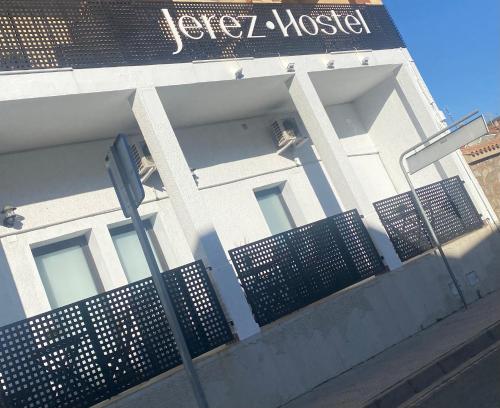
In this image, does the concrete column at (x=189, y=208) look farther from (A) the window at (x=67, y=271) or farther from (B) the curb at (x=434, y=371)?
(B) the curb at (x=434, y=371)

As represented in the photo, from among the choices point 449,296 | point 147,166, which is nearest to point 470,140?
point 449,296

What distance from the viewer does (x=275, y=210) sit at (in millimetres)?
11828

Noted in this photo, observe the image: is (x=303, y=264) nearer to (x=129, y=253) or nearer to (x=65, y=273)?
(x=129, y=253)

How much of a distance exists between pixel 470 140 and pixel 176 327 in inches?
256

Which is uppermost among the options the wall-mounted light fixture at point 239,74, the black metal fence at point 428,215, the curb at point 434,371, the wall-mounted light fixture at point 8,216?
the wall-mounted light fixture at point 239,74

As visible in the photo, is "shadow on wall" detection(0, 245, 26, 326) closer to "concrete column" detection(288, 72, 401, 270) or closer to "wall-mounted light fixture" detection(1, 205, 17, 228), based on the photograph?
"wall-mounted light fixture" detection(1, 205, 17, 228)

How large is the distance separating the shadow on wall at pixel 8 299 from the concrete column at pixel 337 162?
579cm

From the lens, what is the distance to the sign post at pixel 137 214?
14.4ft

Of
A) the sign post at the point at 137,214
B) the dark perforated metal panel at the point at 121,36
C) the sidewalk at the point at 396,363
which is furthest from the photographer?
the dark perforated metal panel at the point at 121,36

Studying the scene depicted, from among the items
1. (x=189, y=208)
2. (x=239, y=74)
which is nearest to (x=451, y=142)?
(x=239, y=74)

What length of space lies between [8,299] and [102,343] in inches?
94.5

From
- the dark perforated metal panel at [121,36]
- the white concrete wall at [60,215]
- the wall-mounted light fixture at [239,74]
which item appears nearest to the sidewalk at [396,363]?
the white concrete wall at [60,215]

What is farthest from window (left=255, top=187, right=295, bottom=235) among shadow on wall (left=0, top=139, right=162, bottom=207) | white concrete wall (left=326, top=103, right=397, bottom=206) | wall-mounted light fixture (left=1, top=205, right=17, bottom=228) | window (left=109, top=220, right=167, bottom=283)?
wall-mounted light fixture (left=1, top=205, right=17, bottom=228)

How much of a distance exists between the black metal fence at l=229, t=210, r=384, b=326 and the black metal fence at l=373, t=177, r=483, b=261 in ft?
2.41
